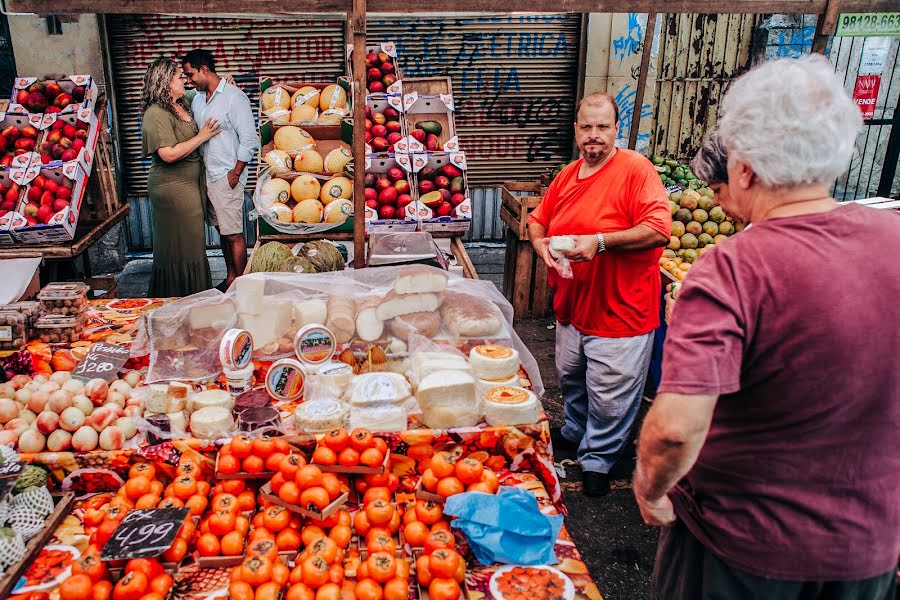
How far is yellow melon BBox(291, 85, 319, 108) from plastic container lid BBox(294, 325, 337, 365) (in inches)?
119

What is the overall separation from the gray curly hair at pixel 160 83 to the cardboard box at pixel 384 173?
192 centimetres

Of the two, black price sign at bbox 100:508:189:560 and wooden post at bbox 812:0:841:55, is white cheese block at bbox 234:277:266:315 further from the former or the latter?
wooden post at bbox 812:0:841:55

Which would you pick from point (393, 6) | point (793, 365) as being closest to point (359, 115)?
point (393, 6)

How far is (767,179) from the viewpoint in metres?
1.49

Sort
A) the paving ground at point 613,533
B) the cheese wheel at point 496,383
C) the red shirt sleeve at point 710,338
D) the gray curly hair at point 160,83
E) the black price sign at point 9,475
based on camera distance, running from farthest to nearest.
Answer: the gray curly hair at point 160,83 → the paving ground at point 613,533 → the cheese wheel at point 496,383 → the black price sign at point 9,475 → the red shirt sleeve at point 710,338

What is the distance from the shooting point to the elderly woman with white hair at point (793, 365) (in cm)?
142

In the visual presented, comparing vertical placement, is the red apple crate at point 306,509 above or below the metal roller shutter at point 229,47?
below

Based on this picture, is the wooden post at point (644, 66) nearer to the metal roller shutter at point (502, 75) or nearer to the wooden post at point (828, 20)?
the wooden post at point (828, 20)

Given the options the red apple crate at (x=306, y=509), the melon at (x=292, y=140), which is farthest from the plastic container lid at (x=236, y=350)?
the melon at (x=292, y=140)

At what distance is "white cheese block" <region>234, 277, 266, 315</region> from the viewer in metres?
3.21

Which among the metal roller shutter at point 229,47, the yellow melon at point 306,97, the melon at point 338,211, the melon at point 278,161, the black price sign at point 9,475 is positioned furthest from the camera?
the metal roller shutter at point 229,47

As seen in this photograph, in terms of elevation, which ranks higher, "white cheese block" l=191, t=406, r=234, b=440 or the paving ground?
"white cheese block" l=191, t=406, r=234, b=440

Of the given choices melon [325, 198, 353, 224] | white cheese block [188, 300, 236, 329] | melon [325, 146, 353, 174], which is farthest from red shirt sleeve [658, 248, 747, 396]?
melon [325, 146, 353, 174]

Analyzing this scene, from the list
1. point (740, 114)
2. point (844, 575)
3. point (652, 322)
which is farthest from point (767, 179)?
point (652, 322)
